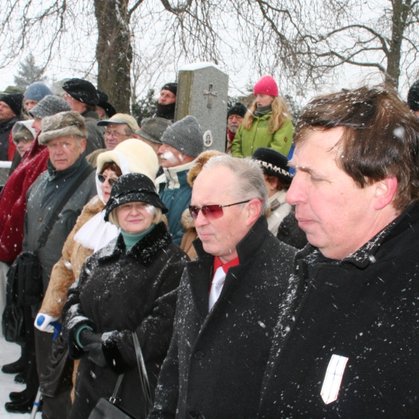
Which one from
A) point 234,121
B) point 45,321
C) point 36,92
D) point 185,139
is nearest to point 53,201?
point 45,321

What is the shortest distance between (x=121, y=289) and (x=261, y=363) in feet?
3.37

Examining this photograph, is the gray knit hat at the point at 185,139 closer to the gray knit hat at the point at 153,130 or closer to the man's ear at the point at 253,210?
the gray knit hat at the point at 153,130

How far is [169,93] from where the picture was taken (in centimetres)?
622

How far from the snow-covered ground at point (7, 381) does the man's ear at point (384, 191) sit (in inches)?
134

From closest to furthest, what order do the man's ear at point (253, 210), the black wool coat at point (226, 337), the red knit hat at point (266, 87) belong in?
the black wool coat at point (226, 337) < the man's ear at point (253, 210) < the red knit hat at point (266, 87)

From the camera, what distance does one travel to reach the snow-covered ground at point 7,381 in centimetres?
400

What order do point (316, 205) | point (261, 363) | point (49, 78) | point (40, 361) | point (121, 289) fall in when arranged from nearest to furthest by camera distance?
1. point (316, 205)
2. point (261, 363)
3. point (121, 289)
4. point (40, 361)
5. point (49, 78)

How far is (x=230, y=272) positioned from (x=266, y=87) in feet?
13.2

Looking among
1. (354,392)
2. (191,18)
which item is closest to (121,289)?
(354,392)

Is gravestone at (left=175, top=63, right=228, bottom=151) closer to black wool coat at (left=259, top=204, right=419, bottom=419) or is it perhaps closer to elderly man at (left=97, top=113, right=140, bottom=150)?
elderly man at (left=97, top=113, right=140, bottom=150)

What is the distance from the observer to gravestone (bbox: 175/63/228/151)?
19.3 ft

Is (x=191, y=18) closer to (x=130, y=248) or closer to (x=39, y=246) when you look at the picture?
(x=39, y=246)

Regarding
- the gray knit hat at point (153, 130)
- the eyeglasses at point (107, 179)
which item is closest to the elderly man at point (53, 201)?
the eyeglasses at point (107, 179)

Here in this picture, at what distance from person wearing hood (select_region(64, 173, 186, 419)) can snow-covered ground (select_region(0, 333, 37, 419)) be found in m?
1.40
